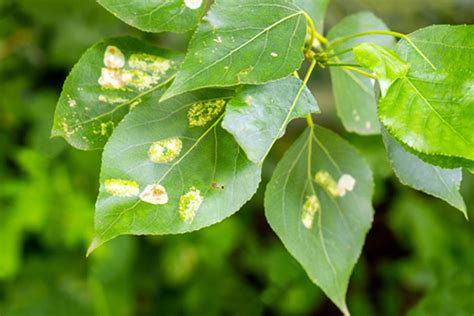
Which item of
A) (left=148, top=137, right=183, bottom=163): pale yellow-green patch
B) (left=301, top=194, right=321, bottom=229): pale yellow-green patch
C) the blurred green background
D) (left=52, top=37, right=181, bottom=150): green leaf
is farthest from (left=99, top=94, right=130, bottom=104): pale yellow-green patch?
the blurred green background

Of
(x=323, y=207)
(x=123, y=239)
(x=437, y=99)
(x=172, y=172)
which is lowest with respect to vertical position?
(x=123, y=239)

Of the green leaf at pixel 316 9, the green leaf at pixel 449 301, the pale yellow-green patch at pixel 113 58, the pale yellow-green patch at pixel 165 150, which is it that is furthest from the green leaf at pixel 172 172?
the green leaf at pixel 449 301

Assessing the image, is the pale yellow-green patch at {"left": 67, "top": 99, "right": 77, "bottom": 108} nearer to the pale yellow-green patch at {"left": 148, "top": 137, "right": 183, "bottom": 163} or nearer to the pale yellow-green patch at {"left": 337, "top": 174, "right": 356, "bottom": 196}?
the pale yellow-green patch at {"left": 148, "top": 137, "right": 183, "bottom": 163}

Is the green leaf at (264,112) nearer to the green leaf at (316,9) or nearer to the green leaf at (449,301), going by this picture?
the green leaf at (316,9)

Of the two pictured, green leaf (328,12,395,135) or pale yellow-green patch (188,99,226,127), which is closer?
pale yellow-green patch (188,99,226,127)

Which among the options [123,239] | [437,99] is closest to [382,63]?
[437,99]

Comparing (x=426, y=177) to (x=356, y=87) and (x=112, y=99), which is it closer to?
(x=356, y=87)
